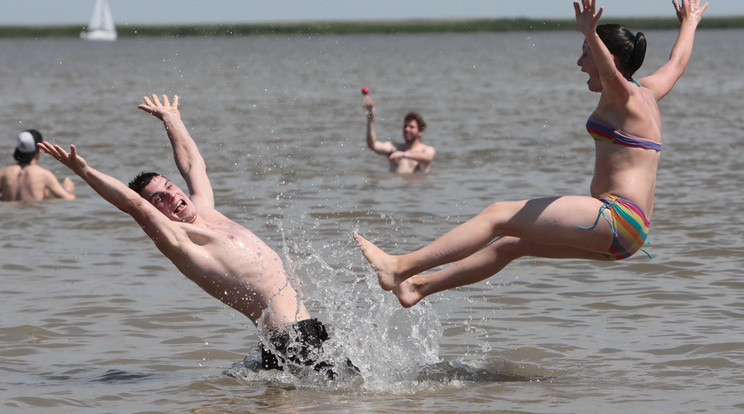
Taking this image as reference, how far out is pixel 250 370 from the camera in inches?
273

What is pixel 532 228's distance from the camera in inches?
231

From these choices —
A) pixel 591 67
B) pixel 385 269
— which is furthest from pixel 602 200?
pixel 385 269

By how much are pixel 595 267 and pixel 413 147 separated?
6707 mm

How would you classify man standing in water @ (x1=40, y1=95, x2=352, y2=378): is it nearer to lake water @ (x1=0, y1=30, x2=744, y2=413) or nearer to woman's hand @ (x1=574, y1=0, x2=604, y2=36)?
lake water @ (x1=0, y1=30, x2=744, y2=413)

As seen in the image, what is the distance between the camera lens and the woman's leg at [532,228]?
19.2ft

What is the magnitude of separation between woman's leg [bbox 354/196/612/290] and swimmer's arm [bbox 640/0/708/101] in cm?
100

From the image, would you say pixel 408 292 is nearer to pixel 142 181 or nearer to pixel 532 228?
pixel 532 228

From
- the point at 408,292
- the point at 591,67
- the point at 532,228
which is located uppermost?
A: the point at 591,67

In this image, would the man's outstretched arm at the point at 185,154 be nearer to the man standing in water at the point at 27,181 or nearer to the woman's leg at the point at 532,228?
the woman's leg at the point at 532,228

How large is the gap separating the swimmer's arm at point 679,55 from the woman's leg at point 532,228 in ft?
3.29

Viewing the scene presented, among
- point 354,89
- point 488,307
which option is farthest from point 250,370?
point 354,89

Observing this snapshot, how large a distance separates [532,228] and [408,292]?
0.94 m

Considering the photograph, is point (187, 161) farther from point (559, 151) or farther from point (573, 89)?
point (573, 89)

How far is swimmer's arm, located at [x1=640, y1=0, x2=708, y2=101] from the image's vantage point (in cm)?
656
